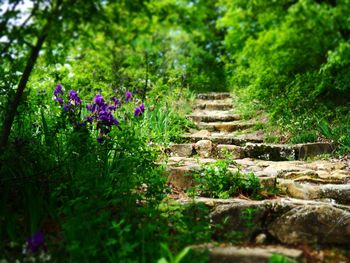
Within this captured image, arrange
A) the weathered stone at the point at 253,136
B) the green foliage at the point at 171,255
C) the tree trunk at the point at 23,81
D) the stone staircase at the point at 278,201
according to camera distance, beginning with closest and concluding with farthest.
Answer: the green foliage at the point at 171,255, the tree trunk at the point at 23,81, the stone staircase at the point at 278,201, the weathered stone at the point at 253,136

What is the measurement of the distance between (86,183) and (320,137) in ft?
12.5

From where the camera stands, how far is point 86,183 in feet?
8.66

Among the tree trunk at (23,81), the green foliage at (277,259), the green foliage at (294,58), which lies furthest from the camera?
the green foliage at (294,58)

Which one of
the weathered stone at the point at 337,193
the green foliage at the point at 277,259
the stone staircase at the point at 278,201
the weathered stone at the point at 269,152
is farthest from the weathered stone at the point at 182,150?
the green foliage at the point at 277,259

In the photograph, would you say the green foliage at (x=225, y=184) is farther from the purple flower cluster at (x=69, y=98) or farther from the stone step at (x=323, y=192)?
the purple flower cluster at (x=69, y=98)

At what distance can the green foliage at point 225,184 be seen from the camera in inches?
133

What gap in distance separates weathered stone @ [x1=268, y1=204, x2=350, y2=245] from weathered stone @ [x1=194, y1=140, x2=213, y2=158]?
2.22 metres

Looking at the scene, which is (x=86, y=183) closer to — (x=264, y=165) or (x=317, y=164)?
(x=264, y=165)

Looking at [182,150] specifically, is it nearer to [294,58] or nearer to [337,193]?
[294,58]

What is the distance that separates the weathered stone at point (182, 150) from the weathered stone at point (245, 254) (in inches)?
103

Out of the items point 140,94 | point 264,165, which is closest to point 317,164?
point 264,165

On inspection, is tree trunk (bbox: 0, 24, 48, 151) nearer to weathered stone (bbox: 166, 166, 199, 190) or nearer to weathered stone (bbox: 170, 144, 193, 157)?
weathered stone (bbox: 166, 166, 199, 190)

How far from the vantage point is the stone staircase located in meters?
2.54

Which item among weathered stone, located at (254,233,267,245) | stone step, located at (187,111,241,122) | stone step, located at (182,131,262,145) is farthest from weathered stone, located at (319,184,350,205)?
stone step, located at (187,111,241,122)
